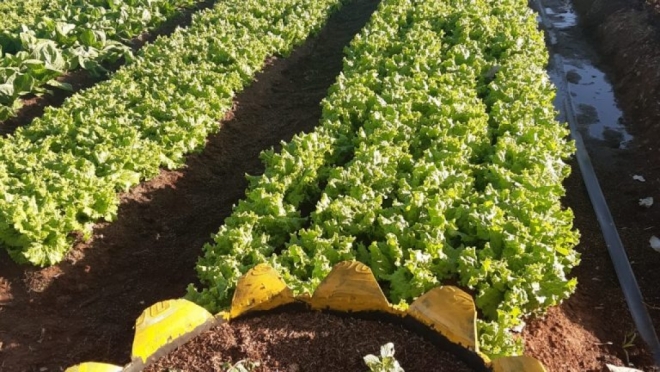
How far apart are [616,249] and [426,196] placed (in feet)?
9.82

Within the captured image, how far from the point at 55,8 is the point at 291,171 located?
12300mm

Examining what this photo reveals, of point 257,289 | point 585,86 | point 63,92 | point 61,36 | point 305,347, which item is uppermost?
point 257,289

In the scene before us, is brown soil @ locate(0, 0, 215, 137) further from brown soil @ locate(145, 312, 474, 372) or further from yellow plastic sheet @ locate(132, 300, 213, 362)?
brown soil @ locate(145, 312, 474, 372)

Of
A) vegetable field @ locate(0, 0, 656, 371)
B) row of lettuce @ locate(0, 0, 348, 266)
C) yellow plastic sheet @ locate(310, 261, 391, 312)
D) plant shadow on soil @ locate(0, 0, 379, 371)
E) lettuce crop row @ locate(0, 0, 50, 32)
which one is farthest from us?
lettuce crop row @ locate(0, 0, 50, 32)

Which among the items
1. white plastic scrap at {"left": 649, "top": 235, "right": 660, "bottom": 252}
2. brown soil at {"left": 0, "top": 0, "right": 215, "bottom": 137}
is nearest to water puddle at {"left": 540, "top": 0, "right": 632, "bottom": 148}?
white plastic scrap at {"left": 649, "top": 235, "right": 660, "bottom": 252}

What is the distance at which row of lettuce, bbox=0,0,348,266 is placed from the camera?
22.7 ft

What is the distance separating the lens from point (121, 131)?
28.4ft

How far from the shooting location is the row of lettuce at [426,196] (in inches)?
220

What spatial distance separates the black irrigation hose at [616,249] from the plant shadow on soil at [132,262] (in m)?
4.86

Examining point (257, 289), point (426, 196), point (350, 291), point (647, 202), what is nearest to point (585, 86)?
point (647, 202)

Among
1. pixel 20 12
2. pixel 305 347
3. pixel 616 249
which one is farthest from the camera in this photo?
pixel 20 12

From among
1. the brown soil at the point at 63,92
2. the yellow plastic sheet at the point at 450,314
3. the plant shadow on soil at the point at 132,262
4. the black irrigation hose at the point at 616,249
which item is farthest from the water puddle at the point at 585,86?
the brown soil at the point at 63,92

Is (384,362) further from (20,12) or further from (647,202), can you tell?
(20,12)

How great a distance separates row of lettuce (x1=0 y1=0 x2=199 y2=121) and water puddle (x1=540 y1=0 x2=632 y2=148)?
962 centimetres
